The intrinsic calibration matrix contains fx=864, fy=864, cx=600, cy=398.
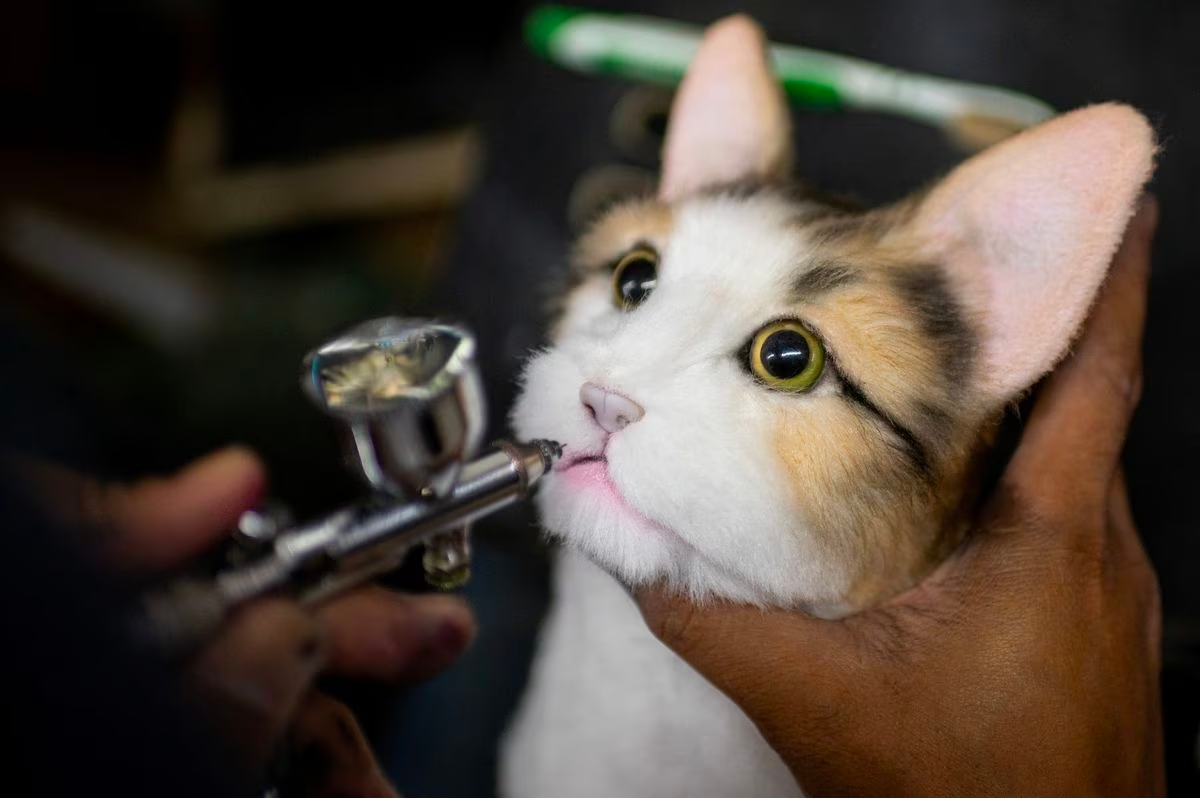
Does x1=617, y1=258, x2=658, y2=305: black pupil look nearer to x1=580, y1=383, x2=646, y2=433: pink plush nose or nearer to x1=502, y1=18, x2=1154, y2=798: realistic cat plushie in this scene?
x1=502, y1=18, x2=1154, y2=798: realistic cat plushie

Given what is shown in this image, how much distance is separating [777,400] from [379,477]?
0.99 feet

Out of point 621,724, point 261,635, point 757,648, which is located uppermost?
point 261,635

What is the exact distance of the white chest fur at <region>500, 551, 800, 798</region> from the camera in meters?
0.72

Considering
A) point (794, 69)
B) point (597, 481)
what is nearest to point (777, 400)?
point (597, 481)

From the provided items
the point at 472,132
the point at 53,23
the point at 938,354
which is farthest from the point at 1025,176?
the point at 53,23

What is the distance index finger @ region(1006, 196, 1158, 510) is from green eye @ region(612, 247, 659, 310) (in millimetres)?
356

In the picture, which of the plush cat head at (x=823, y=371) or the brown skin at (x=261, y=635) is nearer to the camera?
the brown skin at (x=261, y=635)

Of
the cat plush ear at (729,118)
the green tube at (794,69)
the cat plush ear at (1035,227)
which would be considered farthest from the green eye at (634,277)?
the green tube at (794,69)

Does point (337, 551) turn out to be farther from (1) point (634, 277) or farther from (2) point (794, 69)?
(2) point (794, 69)

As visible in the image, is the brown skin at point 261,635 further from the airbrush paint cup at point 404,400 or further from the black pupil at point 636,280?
the black pupil at point 636,280

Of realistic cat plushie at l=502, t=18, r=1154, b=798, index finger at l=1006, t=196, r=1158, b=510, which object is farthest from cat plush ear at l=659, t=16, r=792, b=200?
index finger at l=1006, t=196, r=1158, b=510

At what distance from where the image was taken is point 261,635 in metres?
0.49

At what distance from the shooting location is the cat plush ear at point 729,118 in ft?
2.85

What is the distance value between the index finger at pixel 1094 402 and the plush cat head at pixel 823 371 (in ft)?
0.16
